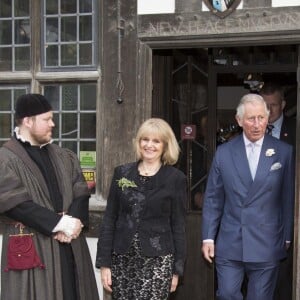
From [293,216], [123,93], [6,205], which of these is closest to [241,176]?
[293,216]

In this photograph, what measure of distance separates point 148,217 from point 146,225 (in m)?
0.05

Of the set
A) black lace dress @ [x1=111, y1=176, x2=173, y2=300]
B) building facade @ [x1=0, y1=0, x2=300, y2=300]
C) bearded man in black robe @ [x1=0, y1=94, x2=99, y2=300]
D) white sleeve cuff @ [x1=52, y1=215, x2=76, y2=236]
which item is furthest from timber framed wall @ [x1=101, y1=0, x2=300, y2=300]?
black lace dress @ [x1=111, y1=176, x2=173, y2=300]

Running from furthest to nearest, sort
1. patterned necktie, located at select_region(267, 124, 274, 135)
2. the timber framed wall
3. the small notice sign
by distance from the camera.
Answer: the small notice sign, patterned necktie, located at select_region(267, 124, 274, 135), the timber framed wall

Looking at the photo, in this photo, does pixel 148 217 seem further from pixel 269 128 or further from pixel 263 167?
pixel 269 128

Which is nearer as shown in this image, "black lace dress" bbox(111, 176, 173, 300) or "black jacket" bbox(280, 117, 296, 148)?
"black lace dress" bbox(111, 176, 173, 300)

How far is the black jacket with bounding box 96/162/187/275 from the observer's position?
3.35m

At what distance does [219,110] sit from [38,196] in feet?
7.87

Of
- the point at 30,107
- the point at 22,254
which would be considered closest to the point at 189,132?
the point at 30,107

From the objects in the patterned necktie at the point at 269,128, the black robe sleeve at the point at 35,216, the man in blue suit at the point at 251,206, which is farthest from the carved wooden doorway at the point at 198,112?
the black robe sleeve at the point at 35,216

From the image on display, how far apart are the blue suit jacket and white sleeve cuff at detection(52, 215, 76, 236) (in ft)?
3.15

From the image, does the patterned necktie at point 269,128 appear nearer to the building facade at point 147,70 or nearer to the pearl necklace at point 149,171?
the building facade at point 147,70

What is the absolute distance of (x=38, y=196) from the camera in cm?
340

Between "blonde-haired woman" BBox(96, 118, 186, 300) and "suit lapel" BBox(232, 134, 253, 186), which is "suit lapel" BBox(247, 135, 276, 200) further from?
"blonde-haired woman" BBox(96, 118, 186, 300)

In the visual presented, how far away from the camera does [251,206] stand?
3.68 m
